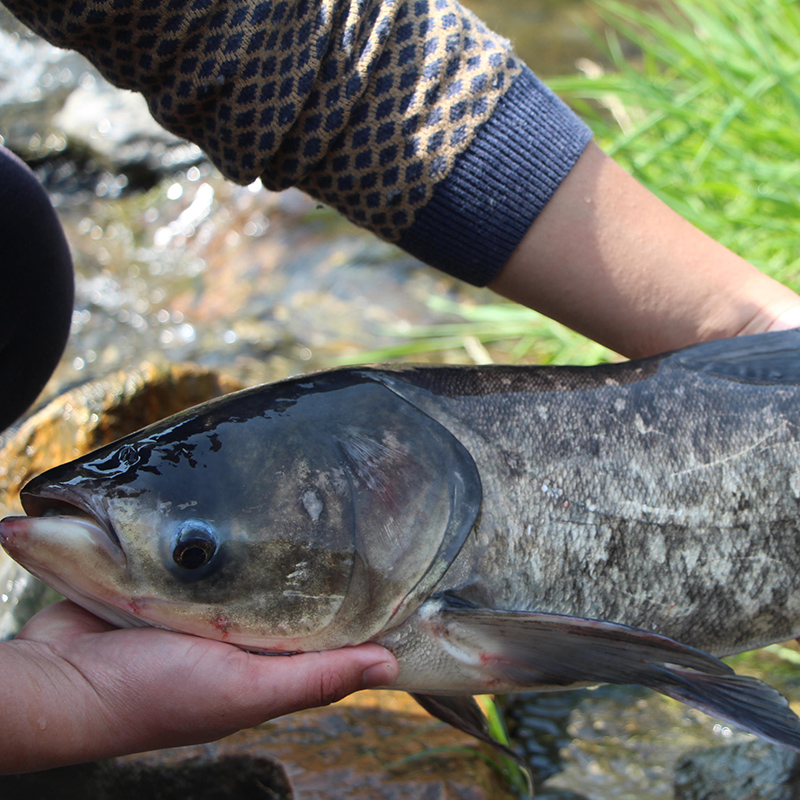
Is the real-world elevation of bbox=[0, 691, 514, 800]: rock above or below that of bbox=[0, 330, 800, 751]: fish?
below

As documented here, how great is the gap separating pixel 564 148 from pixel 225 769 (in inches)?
61.5

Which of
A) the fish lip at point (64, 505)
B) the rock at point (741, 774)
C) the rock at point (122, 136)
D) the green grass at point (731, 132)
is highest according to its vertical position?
the green grass at point (731, 132)

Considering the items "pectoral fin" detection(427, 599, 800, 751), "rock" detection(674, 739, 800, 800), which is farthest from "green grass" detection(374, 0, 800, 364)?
"pectoral fin" detection(427, 599, 800, 751)

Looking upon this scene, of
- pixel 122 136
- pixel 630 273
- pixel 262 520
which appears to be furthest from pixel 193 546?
pixel 122 136

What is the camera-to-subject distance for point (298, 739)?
6.65 feet

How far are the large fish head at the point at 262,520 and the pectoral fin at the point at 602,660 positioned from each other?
5.0 inches

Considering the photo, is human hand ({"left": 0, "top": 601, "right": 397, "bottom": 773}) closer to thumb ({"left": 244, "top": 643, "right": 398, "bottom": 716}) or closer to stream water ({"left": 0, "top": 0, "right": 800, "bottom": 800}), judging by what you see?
thumb ({"left": 244, "top": 643, "right": 398, "bottom": 716})

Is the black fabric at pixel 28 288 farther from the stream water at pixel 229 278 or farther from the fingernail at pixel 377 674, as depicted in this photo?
the fingernail at pixel 377 674

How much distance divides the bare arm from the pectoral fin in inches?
32.0

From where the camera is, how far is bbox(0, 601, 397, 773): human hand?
4.29 feet

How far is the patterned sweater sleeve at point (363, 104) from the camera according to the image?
1.60m

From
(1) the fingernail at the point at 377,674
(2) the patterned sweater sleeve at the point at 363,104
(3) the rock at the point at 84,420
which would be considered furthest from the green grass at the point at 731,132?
(1) the fingernail at the point at 377,674

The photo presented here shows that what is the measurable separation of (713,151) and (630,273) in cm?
239

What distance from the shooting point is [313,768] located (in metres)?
1.93
